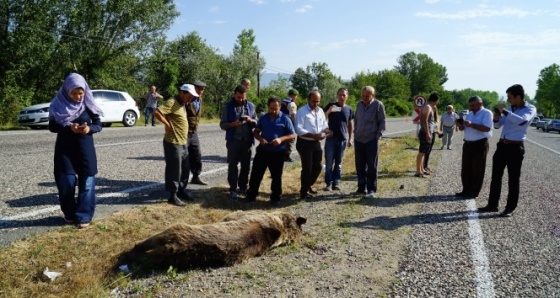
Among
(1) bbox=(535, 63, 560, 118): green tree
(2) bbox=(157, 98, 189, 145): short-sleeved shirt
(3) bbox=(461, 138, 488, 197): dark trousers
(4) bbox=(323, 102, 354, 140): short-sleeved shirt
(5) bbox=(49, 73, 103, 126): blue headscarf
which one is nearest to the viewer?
(5) bbox=(49, 73, 103, 126): blue headscarf

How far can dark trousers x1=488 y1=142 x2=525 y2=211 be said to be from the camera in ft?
20.2

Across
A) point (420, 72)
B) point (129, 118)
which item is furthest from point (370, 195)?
point (420, 72)

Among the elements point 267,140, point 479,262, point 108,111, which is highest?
point 108,111

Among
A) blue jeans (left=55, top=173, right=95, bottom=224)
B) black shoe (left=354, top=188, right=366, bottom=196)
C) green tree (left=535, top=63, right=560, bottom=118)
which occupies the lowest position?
black shoe (left=354, top=188, right=366, bottom=196)

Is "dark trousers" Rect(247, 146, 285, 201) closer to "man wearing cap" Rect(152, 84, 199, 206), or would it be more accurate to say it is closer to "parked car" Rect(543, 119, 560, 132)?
"man wearing cap" Rect(152, 84, 199, 206)

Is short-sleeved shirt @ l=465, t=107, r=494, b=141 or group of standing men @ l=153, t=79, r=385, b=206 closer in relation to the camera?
group of standing men @ l=153, t=79, r=385, b=206

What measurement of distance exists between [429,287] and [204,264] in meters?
2.21

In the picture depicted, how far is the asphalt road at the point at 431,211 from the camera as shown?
4078mm

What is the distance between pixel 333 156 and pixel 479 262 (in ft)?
11.6

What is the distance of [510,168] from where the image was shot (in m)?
6.23

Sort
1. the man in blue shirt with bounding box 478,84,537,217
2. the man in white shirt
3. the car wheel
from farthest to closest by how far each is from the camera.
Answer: the car wheel → the man in white shirt → the man in blue shirt with bounding box 478,84,537,217

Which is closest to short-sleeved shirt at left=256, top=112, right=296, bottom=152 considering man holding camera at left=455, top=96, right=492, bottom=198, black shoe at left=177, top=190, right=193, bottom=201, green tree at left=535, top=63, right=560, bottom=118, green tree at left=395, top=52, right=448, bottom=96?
black shoe at left=177, top=190, right=193, bottom=201

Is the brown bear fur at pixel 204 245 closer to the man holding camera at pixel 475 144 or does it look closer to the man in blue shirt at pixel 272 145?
the man in blue shirt at pixel 272 145

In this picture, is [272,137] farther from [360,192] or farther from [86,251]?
[86,251]
